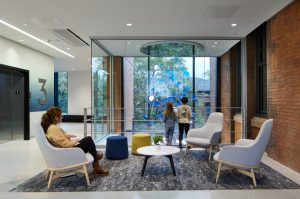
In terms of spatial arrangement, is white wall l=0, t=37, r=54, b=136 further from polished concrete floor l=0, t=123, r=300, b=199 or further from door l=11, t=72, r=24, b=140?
polished concrete floor l=0, t=123, r=300, b=199

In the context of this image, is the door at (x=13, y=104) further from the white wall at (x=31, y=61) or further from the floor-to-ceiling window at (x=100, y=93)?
the floor-to-ceiling window at (x=100, y=93)

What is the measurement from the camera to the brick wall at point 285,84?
4520 mm

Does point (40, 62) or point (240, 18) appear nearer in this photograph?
point (240, 18)

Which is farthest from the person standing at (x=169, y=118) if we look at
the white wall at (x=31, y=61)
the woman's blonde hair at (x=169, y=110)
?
the white wall at (x=31, y=61)

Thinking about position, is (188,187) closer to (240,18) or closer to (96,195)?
(96,195)

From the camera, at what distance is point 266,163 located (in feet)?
16.8

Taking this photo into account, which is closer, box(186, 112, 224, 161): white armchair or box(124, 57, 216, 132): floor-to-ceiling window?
box(186, 112, 224, 161): white armchair

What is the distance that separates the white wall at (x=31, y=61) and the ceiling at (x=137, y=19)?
390mm

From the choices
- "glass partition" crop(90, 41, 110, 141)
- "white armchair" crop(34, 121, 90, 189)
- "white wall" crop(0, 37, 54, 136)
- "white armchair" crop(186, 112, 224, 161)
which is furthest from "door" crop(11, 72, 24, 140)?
"white armchair" crop(186, 112, 224, 161)

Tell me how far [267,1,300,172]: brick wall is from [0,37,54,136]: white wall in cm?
727

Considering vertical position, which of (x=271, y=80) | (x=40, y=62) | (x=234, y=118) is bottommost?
(x=234, y=118)

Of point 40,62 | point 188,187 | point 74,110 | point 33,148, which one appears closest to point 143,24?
point 188,187

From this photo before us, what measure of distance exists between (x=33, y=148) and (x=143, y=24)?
459 cm

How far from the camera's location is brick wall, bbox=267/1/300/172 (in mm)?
4520
